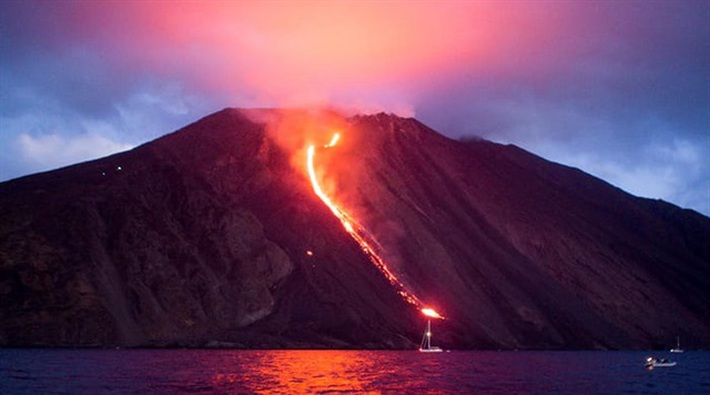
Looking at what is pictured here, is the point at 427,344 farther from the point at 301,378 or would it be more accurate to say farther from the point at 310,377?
the point at 301,378

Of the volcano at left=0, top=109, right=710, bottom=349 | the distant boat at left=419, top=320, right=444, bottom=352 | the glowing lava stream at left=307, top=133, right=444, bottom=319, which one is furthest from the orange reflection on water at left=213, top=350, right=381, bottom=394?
the glowing lava stream at left=307, top=133, right=444, bottom=319

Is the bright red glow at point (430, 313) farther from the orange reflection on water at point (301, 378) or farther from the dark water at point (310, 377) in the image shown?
the orange reflection on water at point (301, 378)

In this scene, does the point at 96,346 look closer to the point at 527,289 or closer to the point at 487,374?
the point at 487,374

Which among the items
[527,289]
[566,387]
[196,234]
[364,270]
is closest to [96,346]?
[196,234]

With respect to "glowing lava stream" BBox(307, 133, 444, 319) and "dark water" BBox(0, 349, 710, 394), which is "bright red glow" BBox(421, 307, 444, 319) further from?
"dark water" BBox(0, 349, 710, 394)

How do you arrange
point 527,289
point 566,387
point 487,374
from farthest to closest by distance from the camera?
point 527,289 → point 487,374 → point 566,387

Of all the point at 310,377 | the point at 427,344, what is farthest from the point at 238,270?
the point at 310,377

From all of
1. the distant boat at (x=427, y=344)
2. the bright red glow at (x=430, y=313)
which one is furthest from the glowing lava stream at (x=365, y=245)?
the distant boat at (x=427, y=344)
